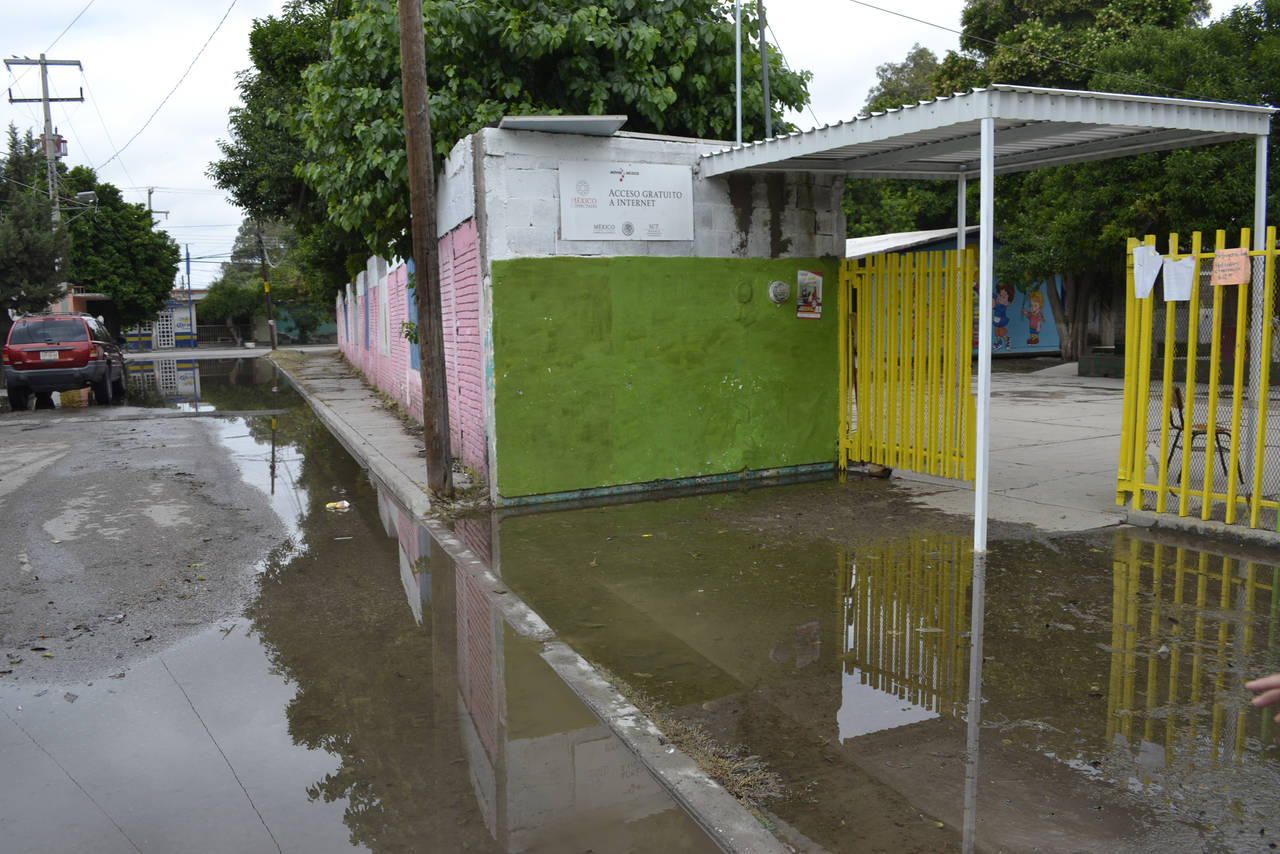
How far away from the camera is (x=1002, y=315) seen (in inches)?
1233

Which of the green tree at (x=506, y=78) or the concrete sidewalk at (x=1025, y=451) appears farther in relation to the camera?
the green tree at (x=506, y=78)

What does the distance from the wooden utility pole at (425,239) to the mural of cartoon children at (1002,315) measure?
82.2 ft

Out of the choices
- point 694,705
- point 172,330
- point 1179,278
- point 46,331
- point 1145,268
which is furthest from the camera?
point 172,330

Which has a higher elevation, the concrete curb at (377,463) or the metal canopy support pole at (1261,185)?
the metal canopy support pole at (1261,185)

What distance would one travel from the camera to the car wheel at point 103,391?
2158cm

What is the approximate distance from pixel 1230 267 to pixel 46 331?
21763 millimetres

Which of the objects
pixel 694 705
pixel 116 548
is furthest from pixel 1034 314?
pixel 694 705

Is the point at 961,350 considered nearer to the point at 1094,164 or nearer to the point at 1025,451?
the point at 1025,451

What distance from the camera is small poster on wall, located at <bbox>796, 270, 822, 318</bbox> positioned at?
10.8m

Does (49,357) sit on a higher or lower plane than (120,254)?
lower

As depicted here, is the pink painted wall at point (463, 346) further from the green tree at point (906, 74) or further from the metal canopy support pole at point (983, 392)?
the green tree at point (906, 74)

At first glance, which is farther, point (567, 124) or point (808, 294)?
point (808, 294)

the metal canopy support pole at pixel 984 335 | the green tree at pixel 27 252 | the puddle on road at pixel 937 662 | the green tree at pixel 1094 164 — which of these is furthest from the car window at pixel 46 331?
the green tree at pixel 1094 164

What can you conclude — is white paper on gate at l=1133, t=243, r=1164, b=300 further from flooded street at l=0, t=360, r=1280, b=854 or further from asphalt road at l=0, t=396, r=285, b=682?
asphalt road at l=0, t=396, r=285, b=682
